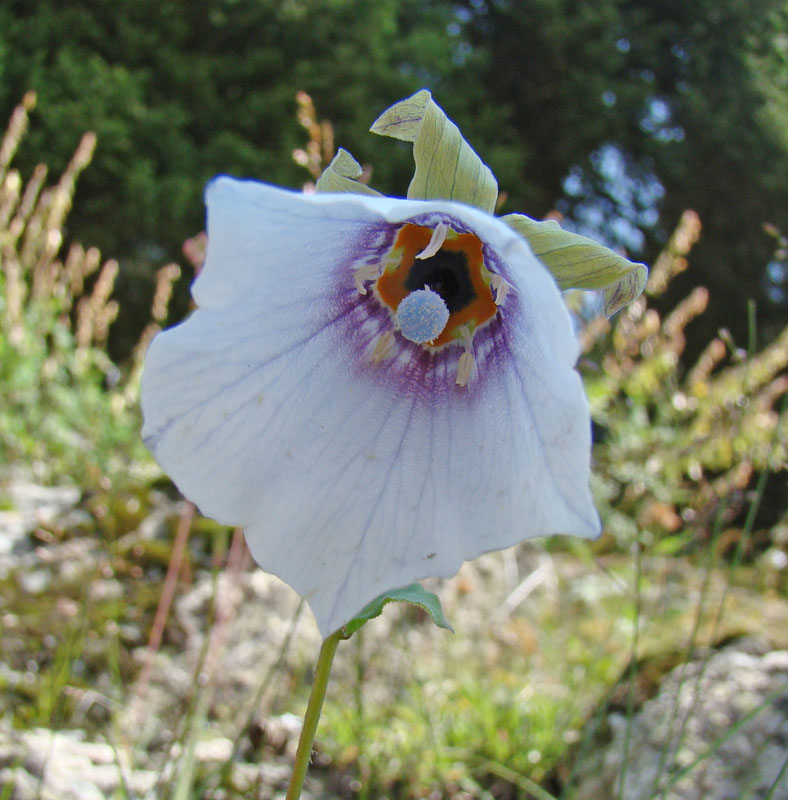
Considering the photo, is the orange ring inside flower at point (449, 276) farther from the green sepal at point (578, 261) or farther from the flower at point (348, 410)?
the green sepal at point (578, 261)

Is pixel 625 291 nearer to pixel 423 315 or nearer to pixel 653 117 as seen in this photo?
pixel 423 315

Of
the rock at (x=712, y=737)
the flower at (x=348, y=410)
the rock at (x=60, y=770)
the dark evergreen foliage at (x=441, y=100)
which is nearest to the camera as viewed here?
the flower at (x=348, y=410)

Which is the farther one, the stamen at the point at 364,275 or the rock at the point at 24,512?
the rock at the point at 24,512

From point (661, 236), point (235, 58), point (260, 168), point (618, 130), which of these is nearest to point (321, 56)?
point (235, 58)

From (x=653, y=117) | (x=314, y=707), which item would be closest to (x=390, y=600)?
(x=314, y=707)

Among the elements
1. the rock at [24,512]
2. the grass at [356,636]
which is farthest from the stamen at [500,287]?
the rock at [24,512]

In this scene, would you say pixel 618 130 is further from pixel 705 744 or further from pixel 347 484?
pixel 347 484
